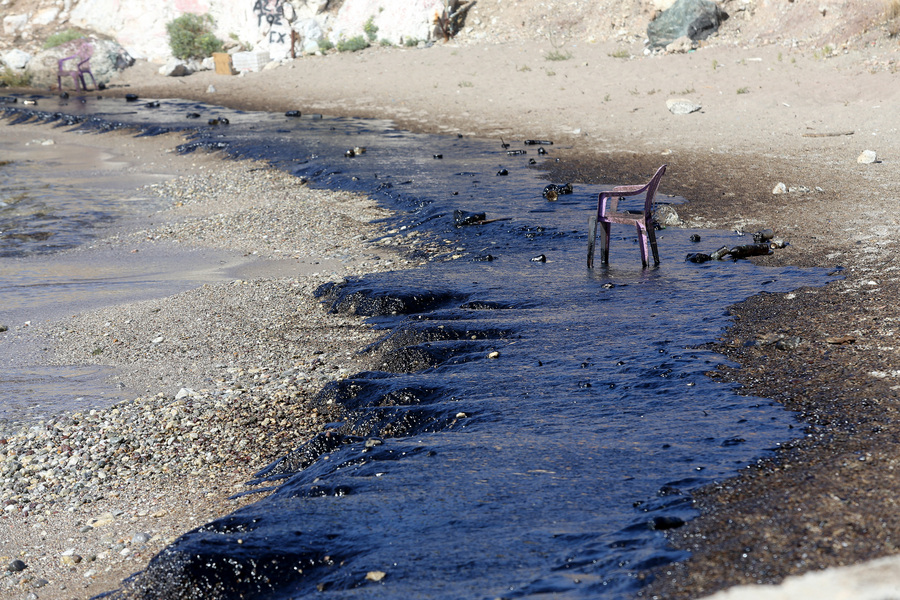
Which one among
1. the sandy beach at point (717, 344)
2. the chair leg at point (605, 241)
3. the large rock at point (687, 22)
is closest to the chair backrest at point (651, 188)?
the chair leg at point (605, 241)

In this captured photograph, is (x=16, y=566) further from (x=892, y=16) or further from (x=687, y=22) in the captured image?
(x=687, y=22)

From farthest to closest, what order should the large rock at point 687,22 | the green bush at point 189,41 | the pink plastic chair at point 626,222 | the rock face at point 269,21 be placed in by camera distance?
the green bush at point 189,41
the rock face at point 269,21
the large rock at point 687,22
the pink plastic chair at point 626,222

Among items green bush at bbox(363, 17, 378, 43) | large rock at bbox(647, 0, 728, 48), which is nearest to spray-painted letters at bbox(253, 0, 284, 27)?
green bush at bbox(363, 17, 378, 43)

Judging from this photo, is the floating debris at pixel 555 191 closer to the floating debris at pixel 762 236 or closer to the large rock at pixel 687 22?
the floating debris at pixel 762 236

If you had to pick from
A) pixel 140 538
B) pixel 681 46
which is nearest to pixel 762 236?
pixel 140 538

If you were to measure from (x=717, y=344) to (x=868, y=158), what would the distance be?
22.9ft

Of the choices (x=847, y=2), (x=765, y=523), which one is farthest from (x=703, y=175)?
(x=847, y=2)

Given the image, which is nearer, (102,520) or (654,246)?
(102,520)

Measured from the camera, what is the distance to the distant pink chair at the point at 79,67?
93.2ft

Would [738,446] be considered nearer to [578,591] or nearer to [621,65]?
[578,591]

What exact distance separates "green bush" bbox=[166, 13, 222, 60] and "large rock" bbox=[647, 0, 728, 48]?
17.8 metres

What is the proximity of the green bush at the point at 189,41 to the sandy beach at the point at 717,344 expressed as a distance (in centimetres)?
1366

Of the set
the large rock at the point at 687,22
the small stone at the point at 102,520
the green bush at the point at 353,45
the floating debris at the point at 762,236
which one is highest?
the green bush at the point at 353,45

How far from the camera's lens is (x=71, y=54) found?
2977 cm
